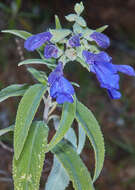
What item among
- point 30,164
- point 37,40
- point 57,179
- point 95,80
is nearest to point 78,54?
point 37,40

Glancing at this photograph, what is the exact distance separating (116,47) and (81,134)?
2.51 metres

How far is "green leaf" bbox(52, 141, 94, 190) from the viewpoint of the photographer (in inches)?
54.4

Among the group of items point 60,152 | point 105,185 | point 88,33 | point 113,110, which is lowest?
point 105,185

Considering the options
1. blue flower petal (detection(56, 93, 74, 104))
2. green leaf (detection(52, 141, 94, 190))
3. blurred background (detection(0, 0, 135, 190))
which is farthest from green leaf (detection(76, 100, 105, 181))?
blurred background (detection(0, 0, 135, 190))

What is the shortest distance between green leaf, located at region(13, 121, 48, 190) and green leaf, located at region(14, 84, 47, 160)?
10 cm

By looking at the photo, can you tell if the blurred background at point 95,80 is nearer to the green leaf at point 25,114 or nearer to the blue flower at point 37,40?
the green leaf at point 25,114

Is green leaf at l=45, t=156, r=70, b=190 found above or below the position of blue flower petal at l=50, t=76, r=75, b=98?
below

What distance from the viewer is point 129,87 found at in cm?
380

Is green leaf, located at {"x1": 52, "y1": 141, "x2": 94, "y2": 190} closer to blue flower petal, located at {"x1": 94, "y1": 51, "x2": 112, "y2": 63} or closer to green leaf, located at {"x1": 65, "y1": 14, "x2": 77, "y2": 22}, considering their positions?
blue flower petal, located at {"x1": 94, "y1": 51, "x2": 112, "y2": 63}

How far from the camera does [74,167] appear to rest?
4.67ft

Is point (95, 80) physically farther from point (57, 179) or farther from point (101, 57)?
point (101, 57)

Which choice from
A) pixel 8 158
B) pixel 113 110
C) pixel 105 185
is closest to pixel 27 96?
pixel 8 158

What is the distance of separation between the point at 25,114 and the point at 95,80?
2.45 m

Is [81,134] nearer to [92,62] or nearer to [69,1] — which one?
[92,62]
